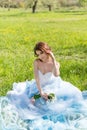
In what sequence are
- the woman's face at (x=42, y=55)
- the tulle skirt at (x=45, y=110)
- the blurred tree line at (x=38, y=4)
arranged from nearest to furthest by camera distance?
the tulle skirt at (x=45, y=110) < the woman's face at (x=42, y=55) < the blurred tree line at (x=38, y=4)

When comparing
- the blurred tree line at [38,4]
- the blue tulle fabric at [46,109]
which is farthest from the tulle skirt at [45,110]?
the blurred tree line at [38,4]

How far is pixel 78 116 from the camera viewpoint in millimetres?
7898

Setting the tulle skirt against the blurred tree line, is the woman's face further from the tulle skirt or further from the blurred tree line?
the blurred tree line

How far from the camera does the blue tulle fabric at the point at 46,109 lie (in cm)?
757

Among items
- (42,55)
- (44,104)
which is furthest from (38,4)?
(44,104)

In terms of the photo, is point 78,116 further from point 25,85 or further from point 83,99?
point 25,85

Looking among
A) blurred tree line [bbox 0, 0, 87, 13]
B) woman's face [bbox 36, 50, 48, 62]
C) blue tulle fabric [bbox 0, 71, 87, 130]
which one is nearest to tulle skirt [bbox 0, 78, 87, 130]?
blue tulle fabric [bbox 0, 71, 87, 130]

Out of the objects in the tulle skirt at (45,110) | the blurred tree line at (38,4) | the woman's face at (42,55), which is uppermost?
the woman's face at (42,55)

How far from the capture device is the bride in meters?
7.65

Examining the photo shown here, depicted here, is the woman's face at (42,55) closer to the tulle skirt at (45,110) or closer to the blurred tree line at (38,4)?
the tulle skirt at (45,110)

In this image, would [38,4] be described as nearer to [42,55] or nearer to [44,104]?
[42,55]

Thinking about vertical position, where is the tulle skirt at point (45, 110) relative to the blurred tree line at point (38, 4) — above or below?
above

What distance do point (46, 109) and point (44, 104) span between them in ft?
0.35

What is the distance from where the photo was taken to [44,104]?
8211 mm
